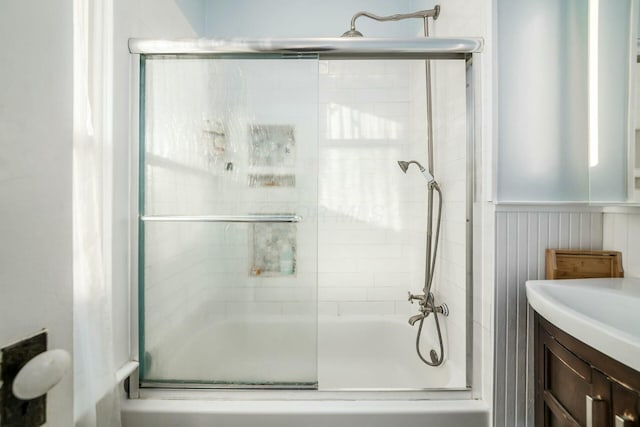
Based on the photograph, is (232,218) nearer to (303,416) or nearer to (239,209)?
(239,209)

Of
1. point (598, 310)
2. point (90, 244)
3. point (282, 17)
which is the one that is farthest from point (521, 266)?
point (282, 17)

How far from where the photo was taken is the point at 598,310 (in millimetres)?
858

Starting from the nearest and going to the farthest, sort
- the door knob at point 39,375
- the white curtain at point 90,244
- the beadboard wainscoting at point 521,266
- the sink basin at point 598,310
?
the door knob at point 39,375
the sink basin at point 598,310
the white curtain at point 90,244
the beadboard wainscoting at point 521,266

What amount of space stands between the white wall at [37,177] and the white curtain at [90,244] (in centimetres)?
36

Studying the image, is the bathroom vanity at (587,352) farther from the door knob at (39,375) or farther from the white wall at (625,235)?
the door knob at (39,375)

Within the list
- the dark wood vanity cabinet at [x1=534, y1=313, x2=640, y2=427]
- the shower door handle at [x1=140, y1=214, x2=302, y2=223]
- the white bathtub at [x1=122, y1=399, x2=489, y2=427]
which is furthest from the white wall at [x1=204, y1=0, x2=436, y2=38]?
the white bathtub at [x1=122, y1=399, x2=489, y2=427]

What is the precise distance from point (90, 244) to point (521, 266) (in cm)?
140

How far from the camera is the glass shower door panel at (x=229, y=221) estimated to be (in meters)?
1.21

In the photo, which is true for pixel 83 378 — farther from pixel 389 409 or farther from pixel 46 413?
pixel 389 409

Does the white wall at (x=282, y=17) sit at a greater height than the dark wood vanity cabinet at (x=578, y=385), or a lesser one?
greater

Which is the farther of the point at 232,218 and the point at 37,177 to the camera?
the point at 232,218

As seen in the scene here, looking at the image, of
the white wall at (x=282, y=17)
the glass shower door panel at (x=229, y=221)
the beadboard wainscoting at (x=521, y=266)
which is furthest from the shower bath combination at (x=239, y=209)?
the white wall at (x=282, y=17)

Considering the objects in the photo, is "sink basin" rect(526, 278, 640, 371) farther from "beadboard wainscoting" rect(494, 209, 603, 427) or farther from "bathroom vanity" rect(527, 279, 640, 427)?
"beadboard wainscoting" rect(494, 209, 603, 427)

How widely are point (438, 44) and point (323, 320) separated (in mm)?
1668
